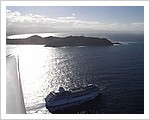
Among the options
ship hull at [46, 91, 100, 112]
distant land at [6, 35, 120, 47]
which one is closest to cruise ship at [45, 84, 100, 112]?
ship hull at [46, 91, 100, 112]

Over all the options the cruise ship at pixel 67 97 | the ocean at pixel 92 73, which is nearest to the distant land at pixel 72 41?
the ocean at pixel 92 73

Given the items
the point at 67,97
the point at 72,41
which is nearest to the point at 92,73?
the point at 72,41

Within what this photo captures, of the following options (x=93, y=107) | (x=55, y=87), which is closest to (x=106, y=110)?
(x=93, y=107)

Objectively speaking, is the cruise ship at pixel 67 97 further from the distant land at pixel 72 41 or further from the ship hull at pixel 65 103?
the distant land at pixel 72 41

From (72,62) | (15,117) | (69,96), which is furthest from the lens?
(72,62)

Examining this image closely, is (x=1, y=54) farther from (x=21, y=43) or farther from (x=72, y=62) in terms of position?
(x=72, y=62)

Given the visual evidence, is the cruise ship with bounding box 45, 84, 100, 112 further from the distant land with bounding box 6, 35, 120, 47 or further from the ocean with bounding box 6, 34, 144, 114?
the distant land with bounding box 6, 35, 120, 47
